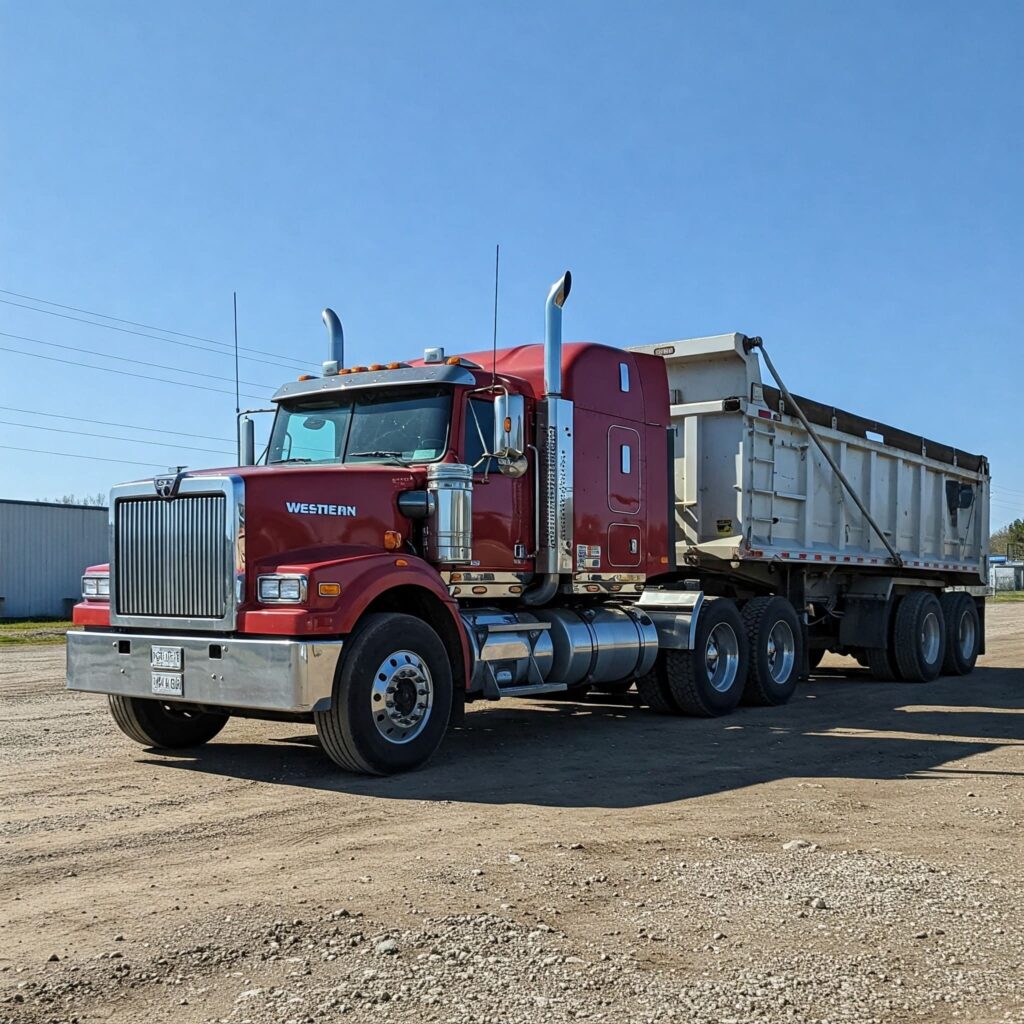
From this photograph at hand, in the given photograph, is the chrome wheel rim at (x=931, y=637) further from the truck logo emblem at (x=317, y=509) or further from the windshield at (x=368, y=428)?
the truck logo emblem at (x=317, y=509)

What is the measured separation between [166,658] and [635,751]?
3.60m

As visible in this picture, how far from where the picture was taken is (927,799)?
23.9 ft

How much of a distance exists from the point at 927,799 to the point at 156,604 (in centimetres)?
511

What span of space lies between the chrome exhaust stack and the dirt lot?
1.58 metres

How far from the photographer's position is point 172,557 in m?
7.95

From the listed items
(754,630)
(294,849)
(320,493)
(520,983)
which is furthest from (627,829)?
(754,630)

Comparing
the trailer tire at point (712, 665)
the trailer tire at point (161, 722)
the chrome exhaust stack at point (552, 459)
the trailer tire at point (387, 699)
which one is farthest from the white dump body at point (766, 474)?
the trailer tire at point (161, 722)

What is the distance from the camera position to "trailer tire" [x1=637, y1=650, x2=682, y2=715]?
11320 mm

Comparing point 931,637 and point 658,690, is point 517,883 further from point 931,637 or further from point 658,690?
point 931,637

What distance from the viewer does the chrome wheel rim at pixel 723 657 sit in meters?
11.6

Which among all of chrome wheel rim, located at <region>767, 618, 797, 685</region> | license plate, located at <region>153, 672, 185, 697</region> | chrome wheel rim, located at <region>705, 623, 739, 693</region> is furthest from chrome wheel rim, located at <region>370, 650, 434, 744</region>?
chrome wheel rim, located at <region>767, 618, 797, 685</region>

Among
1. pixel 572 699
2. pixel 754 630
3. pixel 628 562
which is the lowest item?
pixel 572 699

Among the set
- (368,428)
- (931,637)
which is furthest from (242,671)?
(931,637)

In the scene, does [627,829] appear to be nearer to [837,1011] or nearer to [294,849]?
[294,849]
